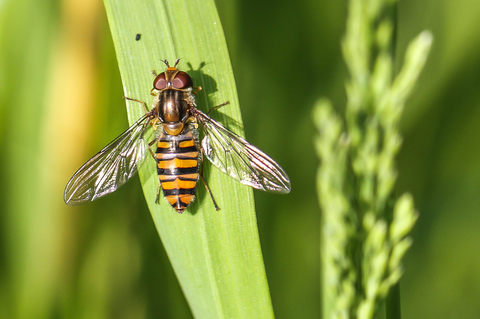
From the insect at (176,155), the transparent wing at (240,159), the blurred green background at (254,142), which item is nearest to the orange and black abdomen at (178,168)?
the insect at (176,155)

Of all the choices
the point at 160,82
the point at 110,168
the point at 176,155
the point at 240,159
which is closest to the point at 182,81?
the point at 160,82

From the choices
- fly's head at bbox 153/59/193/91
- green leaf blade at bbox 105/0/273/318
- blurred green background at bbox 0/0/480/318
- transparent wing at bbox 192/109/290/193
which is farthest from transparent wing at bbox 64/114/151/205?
transparent wing at bbox 192/109/290/193

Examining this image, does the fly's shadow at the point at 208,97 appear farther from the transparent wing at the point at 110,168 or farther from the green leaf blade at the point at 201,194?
the transparent wing at the point at 110,168

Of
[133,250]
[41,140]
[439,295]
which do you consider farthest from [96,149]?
[439,295]

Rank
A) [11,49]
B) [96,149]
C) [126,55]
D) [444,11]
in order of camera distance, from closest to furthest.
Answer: [126,55] < [11,49] < [96,149] < [444,11]

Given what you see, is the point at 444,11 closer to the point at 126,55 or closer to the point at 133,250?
the point at 126,55

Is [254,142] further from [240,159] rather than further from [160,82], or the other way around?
[160,82]
